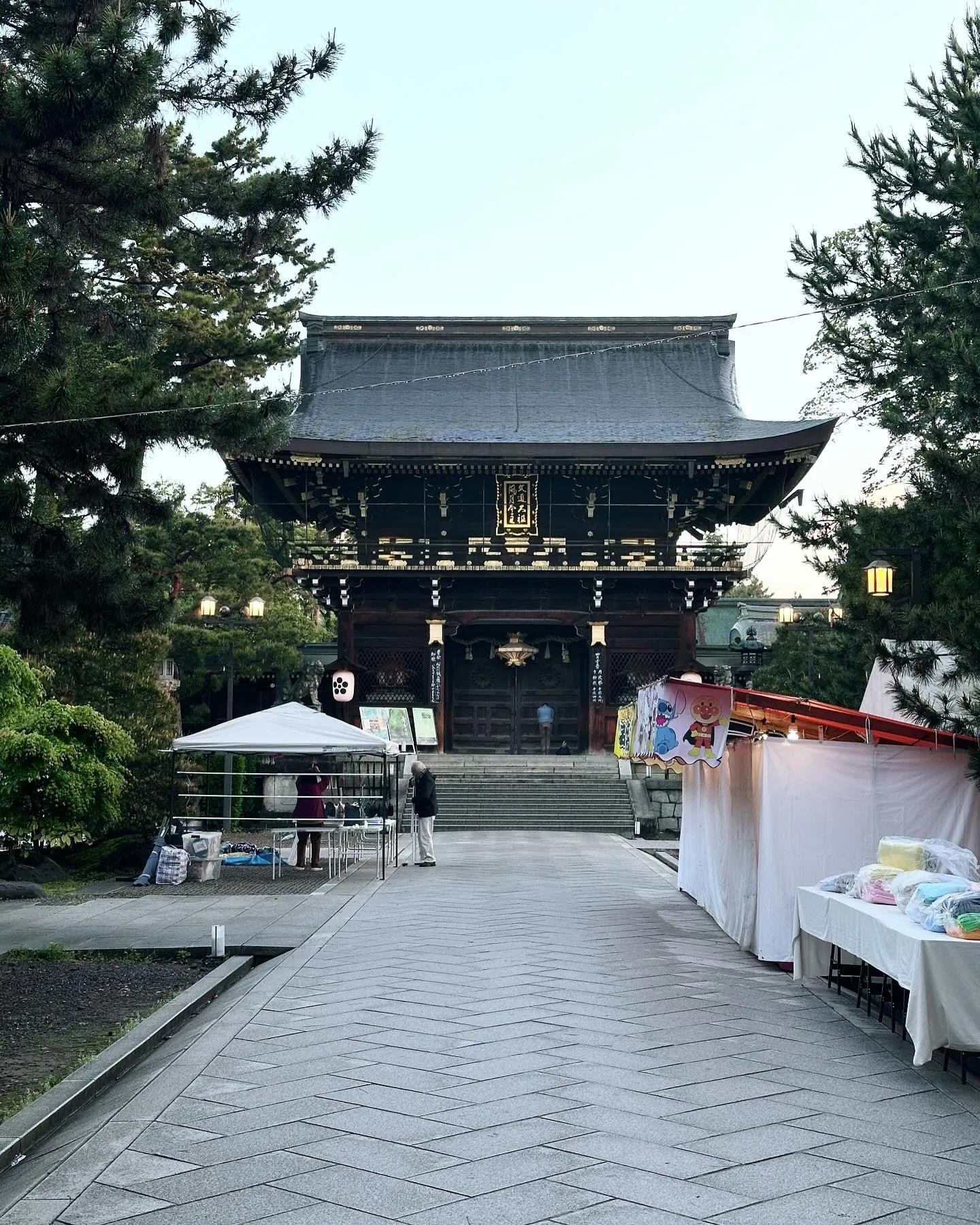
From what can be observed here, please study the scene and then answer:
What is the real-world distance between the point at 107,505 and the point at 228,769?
10203 millimetres

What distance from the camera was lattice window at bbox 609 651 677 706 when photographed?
31922 mm

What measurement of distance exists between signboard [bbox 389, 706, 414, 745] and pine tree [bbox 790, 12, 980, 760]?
13.6 metres

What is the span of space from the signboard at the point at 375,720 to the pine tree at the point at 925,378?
1372 cm

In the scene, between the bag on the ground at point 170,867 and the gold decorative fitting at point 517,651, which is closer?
the bag on the ground at point 170,867

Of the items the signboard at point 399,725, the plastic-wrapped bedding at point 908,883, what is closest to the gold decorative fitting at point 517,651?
the signboard at point 399,725

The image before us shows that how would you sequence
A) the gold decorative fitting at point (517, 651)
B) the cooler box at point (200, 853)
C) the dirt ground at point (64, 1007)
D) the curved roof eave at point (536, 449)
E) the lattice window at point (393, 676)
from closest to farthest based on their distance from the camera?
the dirt ground at point (64, 1007), the cooler box at point (200, 853), the curved roof eave at point (536, 449), the lattice window at point (393, 676), the gold decorative fitting at point (517, 651)

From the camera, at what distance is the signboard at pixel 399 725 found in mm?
29672

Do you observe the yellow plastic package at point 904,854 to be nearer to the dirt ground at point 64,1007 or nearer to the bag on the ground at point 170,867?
the dirt ground at point 64,1007

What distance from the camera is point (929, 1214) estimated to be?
4.48m

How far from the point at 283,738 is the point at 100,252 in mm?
6869

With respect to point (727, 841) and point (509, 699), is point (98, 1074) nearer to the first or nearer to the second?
point (727, 841)

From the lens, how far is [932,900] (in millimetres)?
6938

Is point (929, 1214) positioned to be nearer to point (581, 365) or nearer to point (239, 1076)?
point (239, 1076)

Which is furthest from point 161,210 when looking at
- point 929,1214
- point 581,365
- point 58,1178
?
point 581,365
